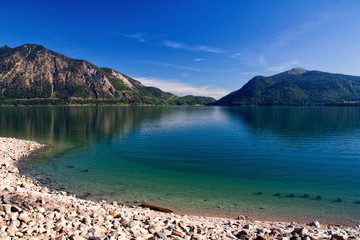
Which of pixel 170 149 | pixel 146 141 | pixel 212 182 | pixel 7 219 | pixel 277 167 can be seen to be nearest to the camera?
pixel 7 219

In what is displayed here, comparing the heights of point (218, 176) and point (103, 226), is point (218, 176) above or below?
below

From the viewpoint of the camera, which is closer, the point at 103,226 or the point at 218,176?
the point at 103,226

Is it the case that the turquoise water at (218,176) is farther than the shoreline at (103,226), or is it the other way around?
the turquoise water at (218,176)

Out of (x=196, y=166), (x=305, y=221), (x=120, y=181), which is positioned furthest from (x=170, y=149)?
(x=305, y=221)

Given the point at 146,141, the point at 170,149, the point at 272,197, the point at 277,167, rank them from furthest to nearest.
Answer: the point at 146,141 → the point at 170,149 → the point at 277,167 → the point at 272,197

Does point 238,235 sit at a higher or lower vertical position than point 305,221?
higher

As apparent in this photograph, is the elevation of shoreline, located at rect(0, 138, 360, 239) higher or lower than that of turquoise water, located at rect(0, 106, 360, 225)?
higher

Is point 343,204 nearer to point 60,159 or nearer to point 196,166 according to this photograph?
point 196,166

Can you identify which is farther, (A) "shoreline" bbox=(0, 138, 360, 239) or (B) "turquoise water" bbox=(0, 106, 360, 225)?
(B) "turquoise water" bbox=(0, 106, 360, 225)

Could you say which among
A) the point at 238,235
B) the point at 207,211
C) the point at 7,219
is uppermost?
the point at 7,219

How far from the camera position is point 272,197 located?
19.1 metres

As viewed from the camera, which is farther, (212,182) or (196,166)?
(196,166)

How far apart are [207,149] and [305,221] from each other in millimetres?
23612

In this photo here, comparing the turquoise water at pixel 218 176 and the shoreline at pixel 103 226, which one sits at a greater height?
the shoreline at pixel 103 226
